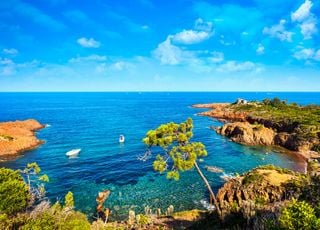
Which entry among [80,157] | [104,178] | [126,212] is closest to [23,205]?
[126,212]

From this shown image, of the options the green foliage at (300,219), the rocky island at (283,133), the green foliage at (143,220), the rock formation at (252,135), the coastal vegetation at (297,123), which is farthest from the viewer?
the rock formation at (252,135)

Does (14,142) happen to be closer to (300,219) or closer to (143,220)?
(143,220)

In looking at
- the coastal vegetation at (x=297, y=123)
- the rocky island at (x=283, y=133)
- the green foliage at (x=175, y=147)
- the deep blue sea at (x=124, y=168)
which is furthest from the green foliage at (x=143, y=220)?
the coastal vegetation at (x=297, y=123)

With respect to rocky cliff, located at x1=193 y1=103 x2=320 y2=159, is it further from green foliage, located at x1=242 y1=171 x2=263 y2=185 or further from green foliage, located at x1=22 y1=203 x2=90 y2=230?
green foliage, located at x1=22 y1=203 x2=90 y2=230

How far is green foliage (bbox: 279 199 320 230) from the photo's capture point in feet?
50.4

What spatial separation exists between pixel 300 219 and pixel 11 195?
27.0 metres

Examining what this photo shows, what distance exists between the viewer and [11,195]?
30328mm

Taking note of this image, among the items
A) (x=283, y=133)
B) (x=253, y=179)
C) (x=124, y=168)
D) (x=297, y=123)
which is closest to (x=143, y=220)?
(x=253, y=179)

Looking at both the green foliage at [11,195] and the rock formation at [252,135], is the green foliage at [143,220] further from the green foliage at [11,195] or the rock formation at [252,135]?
the rock formation at [252,135]

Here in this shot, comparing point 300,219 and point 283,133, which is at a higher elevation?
point 300,219

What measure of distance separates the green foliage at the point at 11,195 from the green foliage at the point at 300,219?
2581 centimetres

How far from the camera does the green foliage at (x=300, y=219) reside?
15358 millimetres

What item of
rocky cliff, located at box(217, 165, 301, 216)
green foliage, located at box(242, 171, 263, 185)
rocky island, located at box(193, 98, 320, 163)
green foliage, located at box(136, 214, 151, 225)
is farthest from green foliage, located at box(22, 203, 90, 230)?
rocky island, located at box(193, 98, 320, 163)

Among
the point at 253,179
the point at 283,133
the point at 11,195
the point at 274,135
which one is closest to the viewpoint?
the point at 11,195
